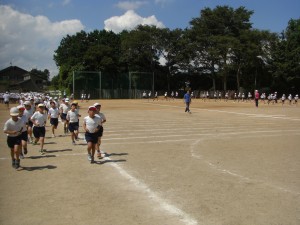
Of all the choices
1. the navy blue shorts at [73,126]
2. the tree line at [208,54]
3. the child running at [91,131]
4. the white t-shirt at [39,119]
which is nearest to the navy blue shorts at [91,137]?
the child running at [91,131]

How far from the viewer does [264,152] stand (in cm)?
1208

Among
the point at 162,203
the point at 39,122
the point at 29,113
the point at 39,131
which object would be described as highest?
the point at 29,113

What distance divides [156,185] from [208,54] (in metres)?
61.5

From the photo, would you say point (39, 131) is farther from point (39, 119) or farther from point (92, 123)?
point (92, 123)

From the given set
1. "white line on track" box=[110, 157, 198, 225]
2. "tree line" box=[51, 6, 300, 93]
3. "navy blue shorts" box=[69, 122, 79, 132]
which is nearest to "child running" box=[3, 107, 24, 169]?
"white line on track" box=[110, 157, 198, 225]

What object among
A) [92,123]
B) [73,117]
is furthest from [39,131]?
[92,123]

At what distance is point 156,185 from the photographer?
7.88 metres

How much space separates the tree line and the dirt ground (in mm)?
53600

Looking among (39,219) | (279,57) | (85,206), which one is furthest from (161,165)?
(279,57)

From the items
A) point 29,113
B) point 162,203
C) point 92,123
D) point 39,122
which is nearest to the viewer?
point 162,203

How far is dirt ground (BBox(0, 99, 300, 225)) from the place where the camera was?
604 cm

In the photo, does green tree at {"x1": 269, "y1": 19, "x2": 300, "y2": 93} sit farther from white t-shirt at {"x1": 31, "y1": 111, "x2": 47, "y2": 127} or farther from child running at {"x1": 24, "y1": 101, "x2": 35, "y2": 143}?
white t-shirt at {"x1": 31, "y1": 111, "x2": 47, "y2": 127}

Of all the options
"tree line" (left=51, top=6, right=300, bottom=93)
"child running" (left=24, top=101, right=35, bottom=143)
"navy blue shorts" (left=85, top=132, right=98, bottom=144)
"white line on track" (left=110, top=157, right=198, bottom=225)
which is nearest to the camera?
"white line on track" (left=110, top=157, right=198, bottom=225)

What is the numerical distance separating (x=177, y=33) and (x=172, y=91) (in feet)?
38.1
